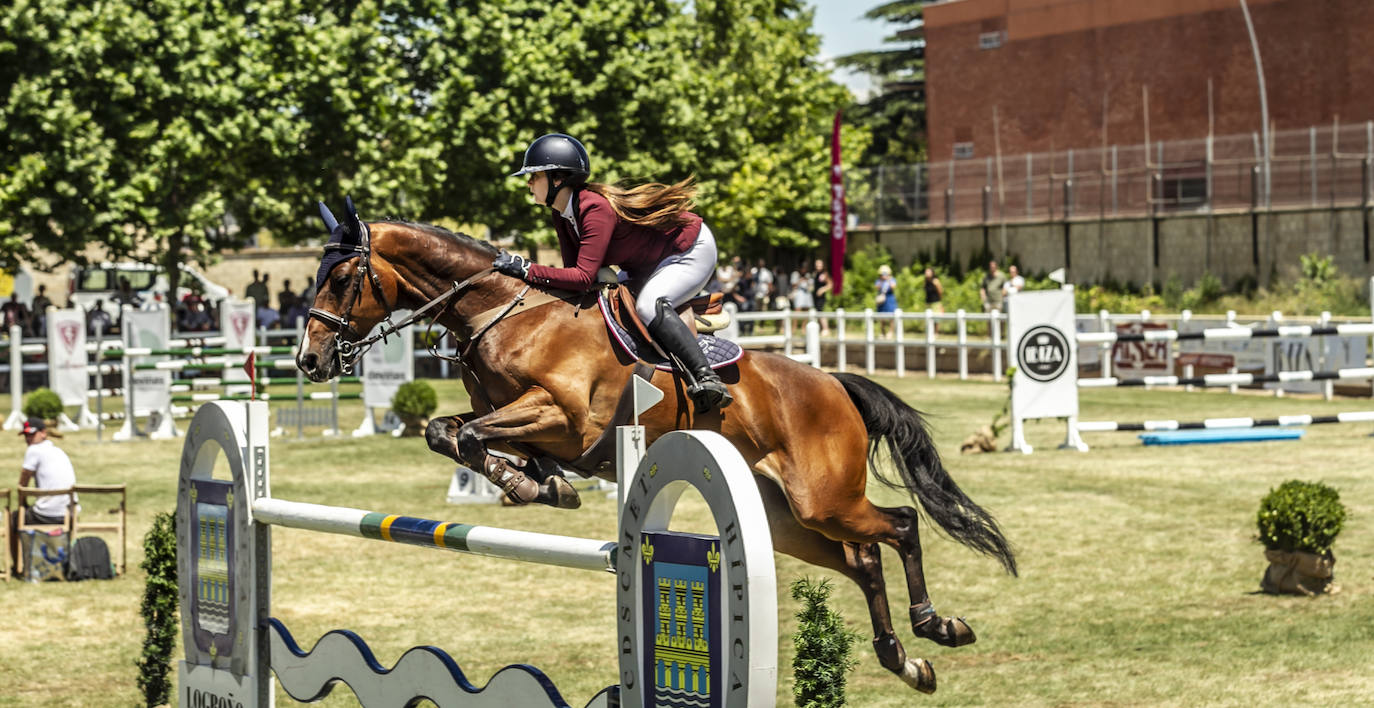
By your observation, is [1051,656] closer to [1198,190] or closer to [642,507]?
[642,507]

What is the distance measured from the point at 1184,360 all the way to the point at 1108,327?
1.39m

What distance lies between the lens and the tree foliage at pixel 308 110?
94.5ft

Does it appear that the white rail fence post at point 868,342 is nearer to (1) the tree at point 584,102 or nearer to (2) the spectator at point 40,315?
(1) the tree at point 584,102

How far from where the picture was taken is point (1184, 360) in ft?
77.5

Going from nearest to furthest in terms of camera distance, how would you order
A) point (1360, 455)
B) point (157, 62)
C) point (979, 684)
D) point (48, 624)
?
point (979, 684) < point (48, 624) < point (1360, 455) < point (157, 62)

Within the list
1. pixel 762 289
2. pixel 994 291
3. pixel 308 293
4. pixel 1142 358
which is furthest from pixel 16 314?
pixel 1142 358

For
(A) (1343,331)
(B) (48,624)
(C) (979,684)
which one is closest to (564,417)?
(C) (979,684)

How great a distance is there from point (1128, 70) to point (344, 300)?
127 ft

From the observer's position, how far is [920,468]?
7.50 metres

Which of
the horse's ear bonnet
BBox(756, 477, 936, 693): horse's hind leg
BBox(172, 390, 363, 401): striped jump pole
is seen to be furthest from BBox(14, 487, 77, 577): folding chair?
BBox(172, 390, 363, 401): striped jump pole

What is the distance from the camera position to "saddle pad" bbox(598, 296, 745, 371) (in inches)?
267

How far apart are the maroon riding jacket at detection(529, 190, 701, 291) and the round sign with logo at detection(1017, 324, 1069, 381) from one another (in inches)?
367

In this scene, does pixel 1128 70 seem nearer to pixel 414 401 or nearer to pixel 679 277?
pixel 414 401

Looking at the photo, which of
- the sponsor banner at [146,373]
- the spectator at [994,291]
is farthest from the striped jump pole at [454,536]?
the spectator at [994,291]
